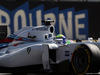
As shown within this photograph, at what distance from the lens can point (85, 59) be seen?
249 inches

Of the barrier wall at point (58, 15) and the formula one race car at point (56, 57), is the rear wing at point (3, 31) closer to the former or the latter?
the formula one race car at point (56, 57)

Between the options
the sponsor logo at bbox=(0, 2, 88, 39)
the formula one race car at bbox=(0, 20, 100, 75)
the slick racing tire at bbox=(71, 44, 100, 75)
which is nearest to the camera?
the slick racing tire at bbox=(71, 44, 100, 75)

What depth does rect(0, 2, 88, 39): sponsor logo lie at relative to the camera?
29.7 metres

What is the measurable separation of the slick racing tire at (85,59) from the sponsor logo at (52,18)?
23478 millimetres

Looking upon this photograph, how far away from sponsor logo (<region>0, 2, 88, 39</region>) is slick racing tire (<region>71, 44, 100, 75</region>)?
23.5 meters

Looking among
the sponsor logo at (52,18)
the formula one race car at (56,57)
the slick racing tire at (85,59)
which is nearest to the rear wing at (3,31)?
the formula one race car at (56,57)

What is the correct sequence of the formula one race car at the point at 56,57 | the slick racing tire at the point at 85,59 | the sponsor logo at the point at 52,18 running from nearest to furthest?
the slick racing tire at the point at 85,59
the formula one race car at the point at 56,57
the sponsor logo at the point at 52,18

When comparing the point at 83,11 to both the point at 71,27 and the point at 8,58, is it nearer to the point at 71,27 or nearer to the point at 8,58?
the point at 71,27

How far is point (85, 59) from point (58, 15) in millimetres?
25020

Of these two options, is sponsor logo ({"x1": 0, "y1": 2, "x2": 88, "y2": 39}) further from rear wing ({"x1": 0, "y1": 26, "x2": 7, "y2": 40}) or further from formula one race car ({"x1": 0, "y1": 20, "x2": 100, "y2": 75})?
formula one race car ({"x1": 0, "y1": 20, "x2": 100, "y2": 75})

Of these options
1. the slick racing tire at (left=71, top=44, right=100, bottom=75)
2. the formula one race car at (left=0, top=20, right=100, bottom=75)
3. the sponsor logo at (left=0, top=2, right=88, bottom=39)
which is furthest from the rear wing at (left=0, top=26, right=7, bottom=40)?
the sponsor logo at (left=0, top=2, right=88, bottom=39)

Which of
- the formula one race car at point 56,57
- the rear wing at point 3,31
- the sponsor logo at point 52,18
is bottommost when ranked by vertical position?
the formula one race car at point 56,57

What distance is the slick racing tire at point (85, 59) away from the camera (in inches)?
242

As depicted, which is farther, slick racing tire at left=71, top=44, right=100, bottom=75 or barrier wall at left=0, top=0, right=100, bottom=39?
barrier wall at left=0, top=0, right=100, bottom=39
